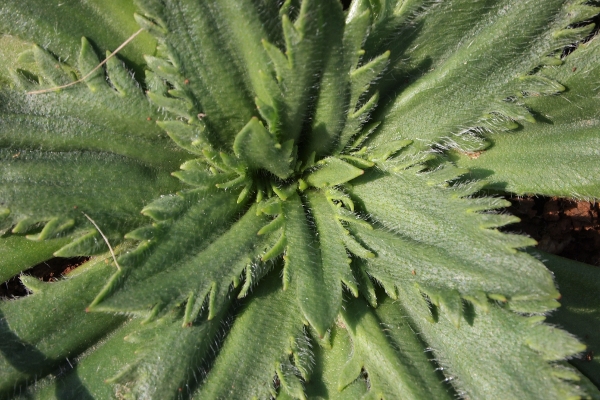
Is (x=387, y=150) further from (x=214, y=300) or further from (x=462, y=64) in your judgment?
(x=214, y=300)

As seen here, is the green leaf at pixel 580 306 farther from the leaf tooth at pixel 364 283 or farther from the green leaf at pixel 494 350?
the leaf tooth at pixel 364 283

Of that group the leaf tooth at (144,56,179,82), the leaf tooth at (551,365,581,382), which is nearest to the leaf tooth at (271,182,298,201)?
the leaf tooth at (144,56,179,82)

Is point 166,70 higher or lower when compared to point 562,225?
higher

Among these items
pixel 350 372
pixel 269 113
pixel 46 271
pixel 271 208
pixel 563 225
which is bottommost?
pixel 563 225

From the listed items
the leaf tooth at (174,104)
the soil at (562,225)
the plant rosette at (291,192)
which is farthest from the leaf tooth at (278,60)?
the soil at (562,225)

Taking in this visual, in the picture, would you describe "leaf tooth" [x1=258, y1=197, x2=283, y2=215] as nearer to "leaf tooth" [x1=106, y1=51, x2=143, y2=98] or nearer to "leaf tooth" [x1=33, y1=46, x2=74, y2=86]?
"leaf tooth" [x1=106, y1=51, x2=143, y2=98]

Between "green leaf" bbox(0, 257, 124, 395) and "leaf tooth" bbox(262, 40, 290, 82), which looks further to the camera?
"green leaf" bbox(0, 257, 124, 395)

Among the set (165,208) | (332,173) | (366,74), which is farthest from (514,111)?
(165,208)

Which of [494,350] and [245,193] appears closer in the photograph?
[494,350]

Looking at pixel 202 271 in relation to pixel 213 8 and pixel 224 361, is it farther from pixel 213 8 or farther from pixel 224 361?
pixel 213 8
